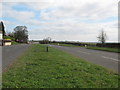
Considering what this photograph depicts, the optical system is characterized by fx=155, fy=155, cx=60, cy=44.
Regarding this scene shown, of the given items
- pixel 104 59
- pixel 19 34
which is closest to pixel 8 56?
pixel 104 59

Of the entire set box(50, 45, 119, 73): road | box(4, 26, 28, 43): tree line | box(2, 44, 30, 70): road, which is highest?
box(4, 26, 28, 43): tree line

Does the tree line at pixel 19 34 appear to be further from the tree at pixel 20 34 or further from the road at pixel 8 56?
the road at pixel 8 56

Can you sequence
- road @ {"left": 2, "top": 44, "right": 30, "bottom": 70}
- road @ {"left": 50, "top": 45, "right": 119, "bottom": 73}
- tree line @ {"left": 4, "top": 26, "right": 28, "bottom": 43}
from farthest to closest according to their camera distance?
tree line @ {"left": 4, "top": 26, "right": 28, "bottom": 43} < road @ {"left": 50, "top": 45, "right": 119, "bottom": 73} < road @ {"left": 2, "top": 44, "right": 30, "bottom": 70}

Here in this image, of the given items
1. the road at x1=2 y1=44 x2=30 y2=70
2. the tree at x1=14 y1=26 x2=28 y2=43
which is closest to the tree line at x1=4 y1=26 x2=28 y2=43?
the tree at x1=14 y1=26 x2=28 y2=43

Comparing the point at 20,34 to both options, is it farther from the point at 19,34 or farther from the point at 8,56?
the point at 8,56

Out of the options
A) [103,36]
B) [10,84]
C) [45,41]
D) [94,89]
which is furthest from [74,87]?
[45,41]

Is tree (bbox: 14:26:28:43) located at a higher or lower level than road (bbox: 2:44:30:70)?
higher

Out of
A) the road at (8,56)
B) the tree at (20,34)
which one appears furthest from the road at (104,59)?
the tree at (20,34)

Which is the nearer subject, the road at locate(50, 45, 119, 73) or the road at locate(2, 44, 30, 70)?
the road at locate(2, 44, 30, 70)

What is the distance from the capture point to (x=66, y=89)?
4.70 m

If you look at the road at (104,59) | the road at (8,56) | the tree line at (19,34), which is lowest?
the road at (104,59)

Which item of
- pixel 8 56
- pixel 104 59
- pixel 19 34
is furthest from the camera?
pixel 19 34

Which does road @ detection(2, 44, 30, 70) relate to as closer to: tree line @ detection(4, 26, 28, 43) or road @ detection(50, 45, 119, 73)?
road @ detection(50, 45, 119, 73)

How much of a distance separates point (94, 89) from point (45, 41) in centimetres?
10520
